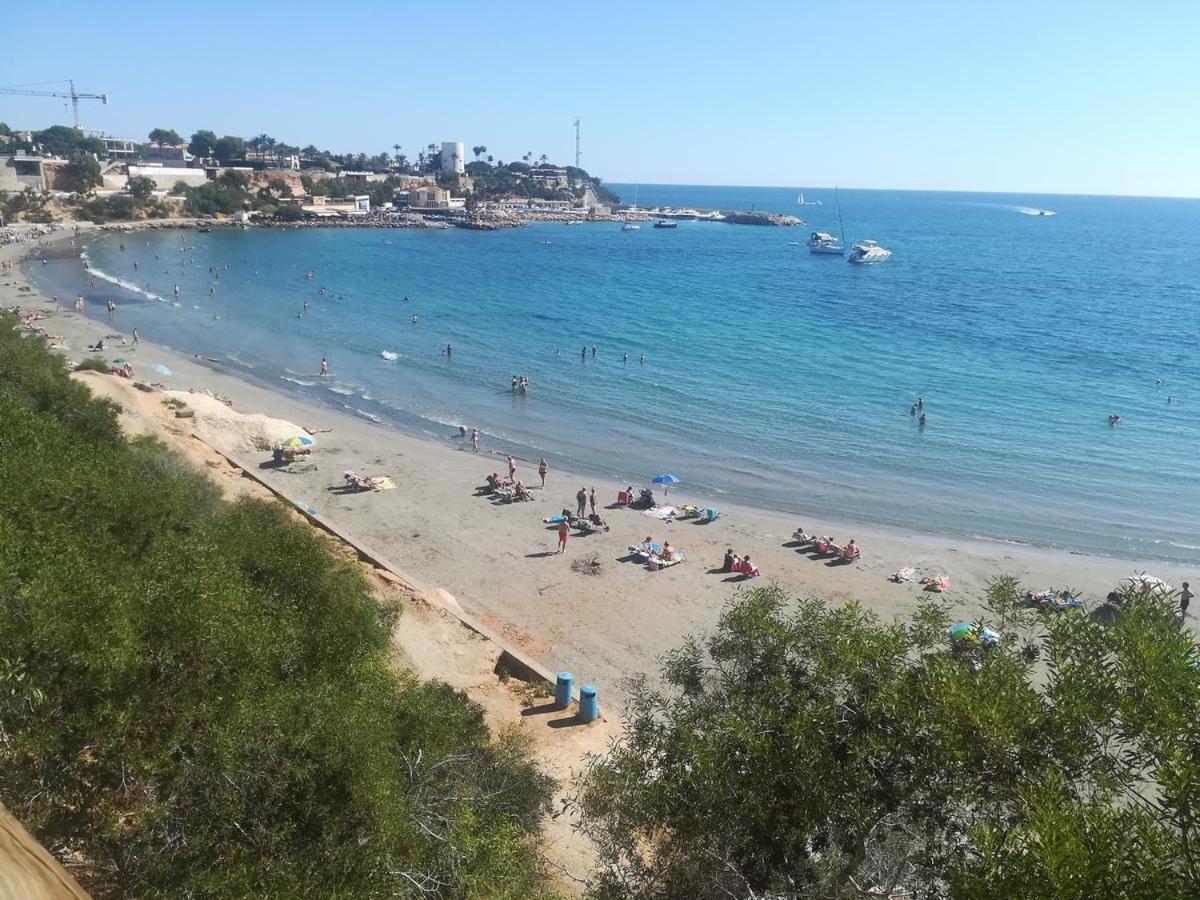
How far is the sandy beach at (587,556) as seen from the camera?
18547 millimetres

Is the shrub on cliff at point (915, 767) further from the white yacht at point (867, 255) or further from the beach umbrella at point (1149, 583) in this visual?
the white yacht at point (867, 255)

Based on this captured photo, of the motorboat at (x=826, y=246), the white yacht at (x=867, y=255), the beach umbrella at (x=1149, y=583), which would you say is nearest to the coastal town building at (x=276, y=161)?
the motorboat at (x=826, y=246)

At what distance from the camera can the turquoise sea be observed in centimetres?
3003

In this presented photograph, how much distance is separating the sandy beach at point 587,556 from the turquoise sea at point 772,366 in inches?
91.0

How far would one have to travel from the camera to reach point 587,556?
894 inches

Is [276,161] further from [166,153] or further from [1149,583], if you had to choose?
[1149,583]

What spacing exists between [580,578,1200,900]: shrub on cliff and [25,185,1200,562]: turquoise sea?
2058 cm

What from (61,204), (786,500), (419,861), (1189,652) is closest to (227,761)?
(419,861)

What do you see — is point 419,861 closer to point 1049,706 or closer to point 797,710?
point 797,710

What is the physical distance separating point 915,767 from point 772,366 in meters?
43.4

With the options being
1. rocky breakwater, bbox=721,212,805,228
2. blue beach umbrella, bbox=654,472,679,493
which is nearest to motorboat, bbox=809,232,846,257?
rocky breakwater, bbox=721,212,805,228

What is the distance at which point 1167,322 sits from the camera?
65.6 metres

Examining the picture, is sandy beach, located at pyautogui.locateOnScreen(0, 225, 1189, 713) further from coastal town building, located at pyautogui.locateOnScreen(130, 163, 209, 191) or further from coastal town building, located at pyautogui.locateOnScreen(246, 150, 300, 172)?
coastal town building, located at pyautogui.locateOnScreen(246, 150, 300, 172)

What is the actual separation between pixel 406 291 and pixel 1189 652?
235 ft
